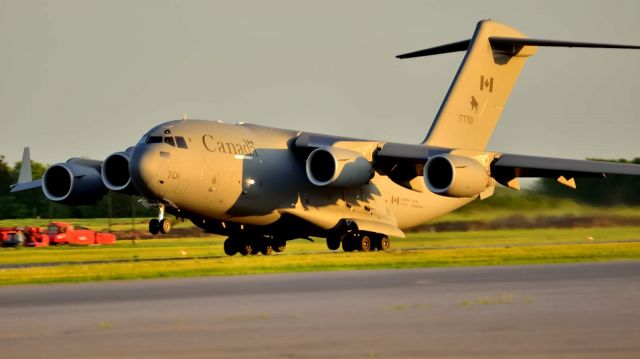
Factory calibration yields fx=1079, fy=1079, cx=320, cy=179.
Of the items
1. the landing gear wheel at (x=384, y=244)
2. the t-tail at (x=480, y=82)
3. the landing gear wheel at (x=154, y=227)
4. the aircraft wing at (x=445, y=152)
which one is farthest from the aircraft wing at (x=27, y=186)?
the t-tail at (x=480, y=82)

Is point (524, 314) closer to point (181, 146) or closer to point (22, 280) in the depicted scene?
point (22, 280)

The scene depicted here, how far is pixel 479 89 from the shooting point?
33.9 m

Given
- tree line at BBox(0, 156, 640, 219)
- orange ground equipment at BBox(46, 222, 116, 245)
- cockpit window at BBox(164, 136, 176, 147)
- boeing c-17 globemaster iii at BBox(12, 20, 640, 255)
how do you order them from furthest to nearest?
orange ground equipment at BBox(46, 222, 116, 245) → tree line at BBox(0, 156, 640, 219) → boeing c-17 globemaster iii at BBox(12, 20, 640, 255) → cockpit window at BBox(164, 136, 176, 147)

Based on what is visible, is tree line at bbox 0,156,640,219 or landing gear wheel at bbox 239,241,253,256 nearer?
landing gear wheel at bbox 239,241,253,256

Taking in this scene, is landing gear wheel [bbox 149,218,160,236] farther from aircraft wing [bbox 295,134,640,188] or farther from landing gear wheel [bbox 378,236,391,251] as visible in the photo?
landing gear wheel [bbox 378,236,391,251]

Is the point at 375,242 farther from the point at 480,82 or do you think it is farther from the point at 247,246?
the point at 480,82

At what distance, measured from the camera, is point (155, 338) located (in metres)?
10.1

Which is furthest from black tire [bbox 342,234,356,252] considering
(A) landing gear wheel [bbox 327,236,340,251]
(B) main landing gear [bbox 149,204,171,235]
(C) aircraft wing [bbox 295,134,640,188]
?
(B) main landing gear [bbox 149,204,171,235]

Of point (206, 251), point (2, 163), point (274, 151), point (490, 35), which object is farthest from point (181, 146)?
point (2, 163)

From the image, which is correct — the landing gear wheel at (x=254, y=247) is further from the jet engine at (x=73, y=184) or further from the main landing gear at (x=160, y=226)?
the main landing gear at (x=160, y=226)

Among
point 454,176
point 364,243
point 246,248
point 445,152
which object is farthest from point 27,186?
point 454,176

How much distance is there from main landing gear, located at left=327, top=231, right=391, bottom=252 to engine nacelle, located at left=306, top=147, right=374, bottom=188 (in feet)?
6.83

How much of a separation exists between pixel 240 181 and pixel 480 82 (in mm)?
10032

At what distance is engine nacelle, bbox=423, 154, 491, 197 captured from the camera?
27.0 m
